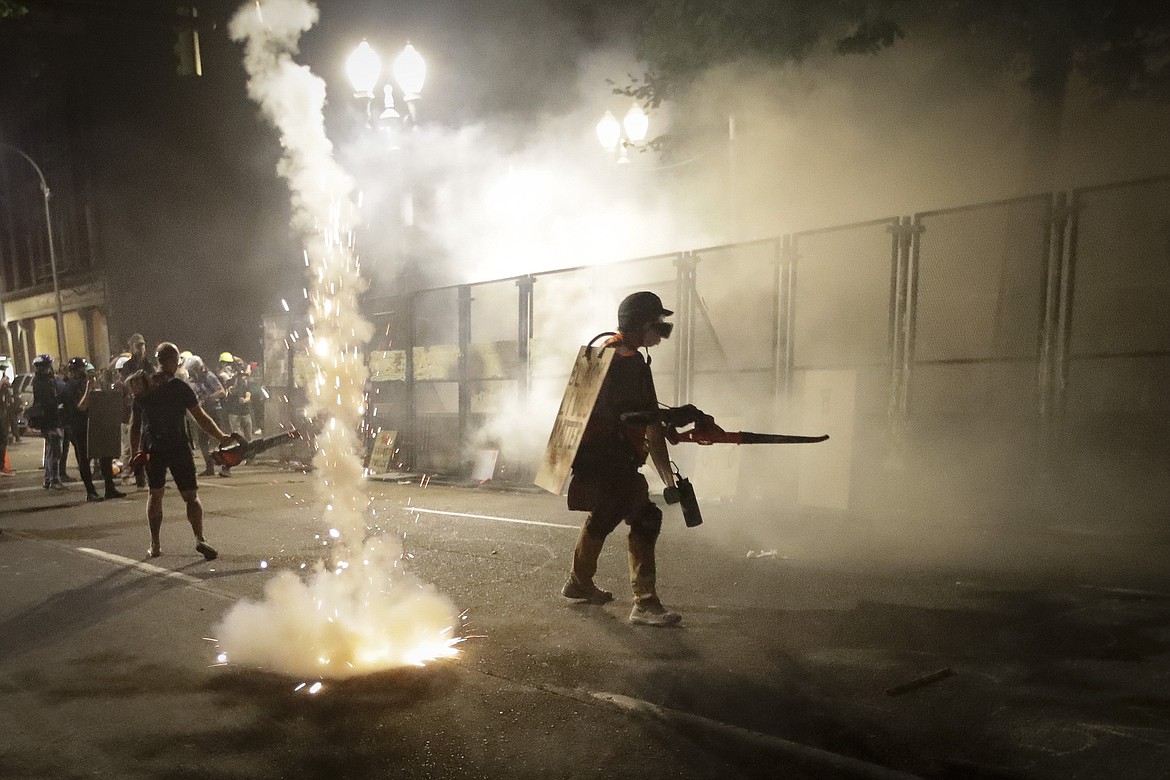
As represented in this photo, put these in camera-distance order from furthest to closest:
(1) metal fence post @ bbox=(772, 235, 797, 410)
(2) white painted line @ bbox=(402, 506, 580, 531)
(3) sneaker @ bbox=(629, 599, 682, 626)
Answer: (1) metal fence post @ bbox=(772, 235, 797, 410) < (2) white painted line @ bbox=(402, 506, 580, 531) < (3) sneaker @ bbox=(629, 599, 682, 626)

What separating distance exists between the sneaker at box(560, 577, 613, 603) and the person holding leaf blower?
39cm

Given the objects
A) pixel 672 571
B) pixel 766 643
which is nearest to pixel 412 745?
pixel 766 643

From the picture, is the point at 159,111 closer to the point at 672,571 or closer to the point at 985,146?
the point at 985,146

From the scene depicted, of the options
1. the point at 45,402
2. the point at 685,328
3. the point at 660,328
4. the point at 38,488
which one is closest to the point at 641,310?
the point at 660,328

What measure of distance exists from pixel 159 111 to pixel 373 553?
27.5 metres

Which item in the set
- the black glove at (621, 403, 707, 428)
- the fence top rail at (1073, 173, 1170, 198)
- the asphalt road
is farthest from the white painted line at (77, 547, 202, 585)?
the fence top rail at (1073, 173, 1170, 198)

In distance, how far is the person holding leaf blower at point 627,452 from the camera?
4836 mm

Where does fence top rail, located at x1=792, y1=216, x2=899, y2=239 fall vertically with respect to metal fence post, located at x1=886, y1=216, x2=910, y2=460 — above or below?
above

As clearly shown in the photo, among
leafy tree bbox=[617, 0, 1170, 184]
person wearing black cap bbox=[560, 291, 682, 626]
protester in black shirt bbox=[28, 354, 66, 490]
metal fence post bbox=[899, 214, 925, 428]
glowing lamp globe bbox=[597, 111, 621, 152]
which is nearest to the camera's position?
person wearing black cap bbox=[560, 291, 682, 626]

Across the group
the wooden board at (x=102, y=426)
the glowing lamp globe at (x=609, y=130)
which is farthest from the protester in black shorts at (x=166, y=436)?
the glowing lamp globe at (x=609, y=130)

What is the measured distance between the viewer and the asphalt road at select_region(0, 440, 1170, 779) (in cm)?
301

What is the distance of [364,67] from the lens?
339 inches

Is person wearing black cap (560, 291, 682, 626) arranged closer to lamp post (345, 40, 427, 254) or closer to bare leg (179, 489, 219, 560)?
bare leg (179, 489, 219, 560)

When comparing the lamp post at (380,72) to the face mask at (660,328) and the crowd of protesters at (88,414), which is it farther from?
the face mask at (660,328)
